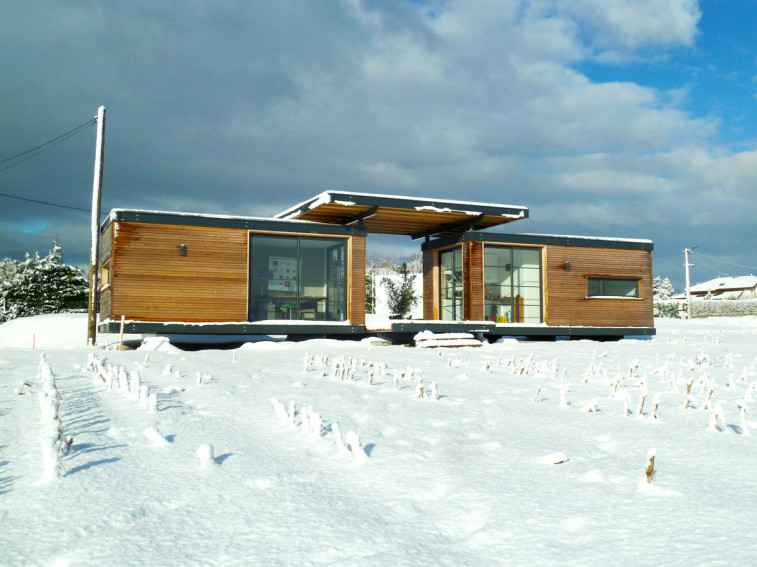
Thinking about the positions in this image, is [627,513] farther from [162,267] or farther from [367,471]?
[162,267]

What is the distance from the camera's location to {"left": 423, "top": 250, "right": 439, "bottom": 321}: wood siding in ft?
65.7

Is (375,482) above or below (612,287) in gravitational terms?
below

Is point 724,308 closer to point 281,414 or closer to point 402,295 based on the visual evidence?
point 402,295

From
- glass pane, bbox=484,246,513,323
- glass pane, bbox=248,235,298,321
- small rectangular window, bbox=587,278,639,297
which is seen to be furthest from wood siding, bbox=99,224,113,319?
small rectangular window, bbox=587,278,639,297

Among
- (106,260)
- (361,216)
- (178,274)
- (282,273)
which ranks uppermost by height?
(361,216)

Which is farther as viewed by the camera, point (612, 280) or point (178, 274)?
point (612, 280)

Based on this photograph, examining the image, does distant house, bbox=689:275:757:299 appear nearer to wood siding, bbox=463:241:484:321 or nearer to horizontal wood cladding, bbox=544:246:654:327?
horizontal wood cladding, bbox=544:246:654:327

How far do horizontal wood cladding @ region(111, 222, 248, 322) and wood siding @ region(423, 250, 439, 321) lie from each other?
23.1 feet

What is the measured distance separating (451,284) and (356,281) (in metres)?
4.24

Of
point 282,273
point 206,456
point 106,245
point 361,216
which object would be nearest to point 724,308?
point 361,216

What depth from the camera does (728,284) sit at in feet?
249

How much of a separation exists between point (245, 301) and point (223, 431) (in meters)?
11.5

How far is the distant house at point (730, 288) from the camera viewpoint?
234 feet

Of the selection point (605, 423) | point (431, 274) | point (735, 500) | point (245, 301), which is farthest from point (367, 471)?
point (431, 274)
